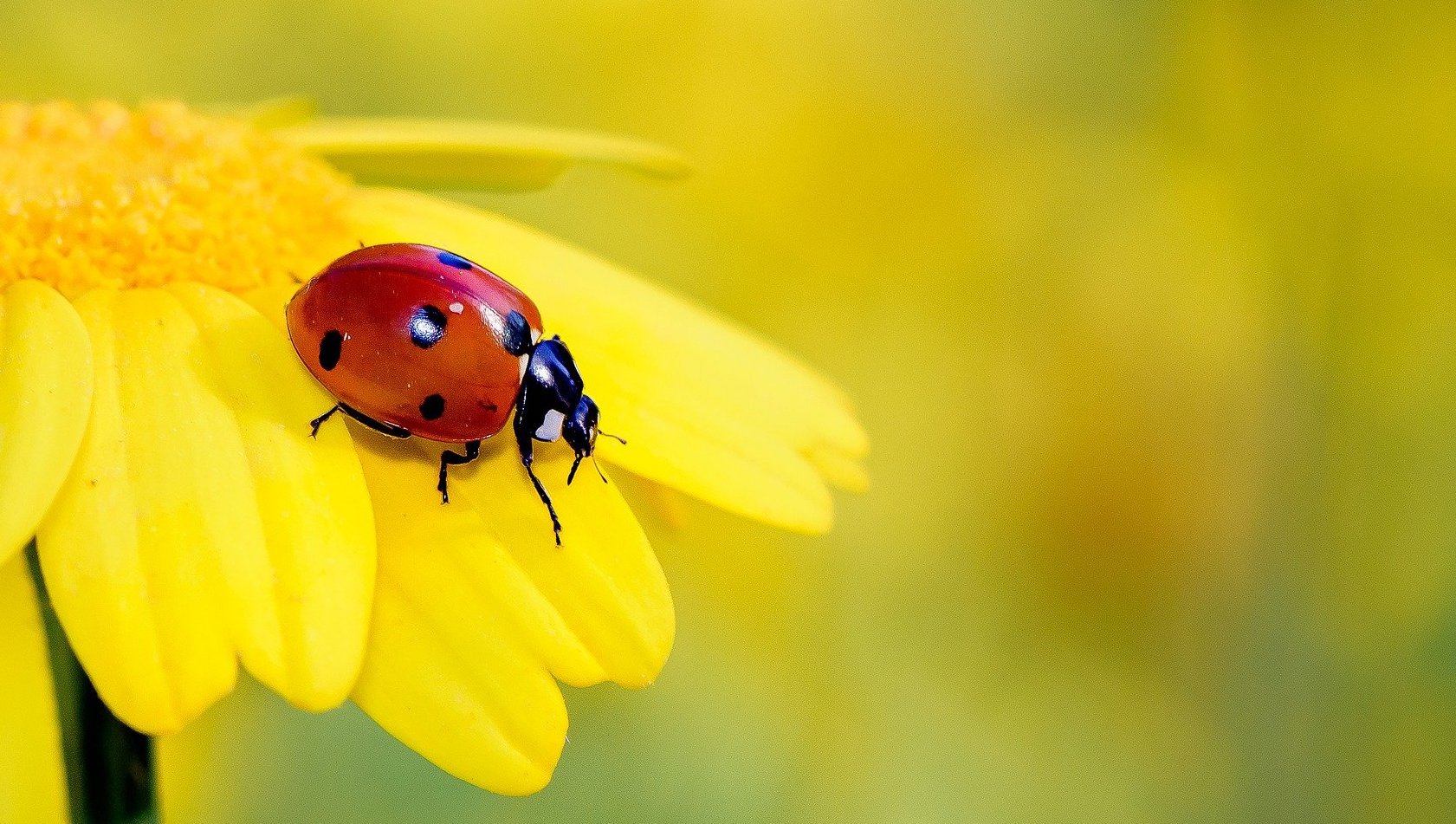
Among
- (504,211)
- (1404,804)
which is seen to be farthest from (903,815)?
(504,211)

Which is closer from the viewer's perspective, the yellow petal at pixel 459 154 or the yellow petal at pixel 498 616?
the yellow petal at pixel 498 616

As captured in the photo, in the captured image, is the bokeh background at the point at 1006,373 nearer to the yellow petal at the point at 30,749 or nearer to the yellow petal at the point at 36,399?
the yellow petal at the point at 30,749

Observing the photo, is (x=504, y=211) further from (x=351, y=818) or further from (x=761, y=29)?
(x=351, y=818)

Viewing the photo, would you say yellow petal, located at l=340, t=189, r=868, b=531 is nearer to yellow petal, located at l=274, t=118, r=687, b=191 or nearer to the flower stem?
yellow petal, located at l=274, t=118, r=687, b=191

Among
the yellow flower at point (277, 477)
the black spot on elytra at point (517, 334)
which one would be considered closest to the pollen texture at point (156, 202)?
the yellow flower at point (277, 477)

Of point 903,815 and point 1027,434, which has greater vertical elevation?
point 1027,434

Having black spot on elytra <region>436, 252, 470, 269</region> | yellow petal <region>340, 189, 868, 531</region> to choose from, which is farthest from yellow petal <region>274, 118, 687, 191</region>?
black spot on elytra <region>436, 252, 470, 269</region>

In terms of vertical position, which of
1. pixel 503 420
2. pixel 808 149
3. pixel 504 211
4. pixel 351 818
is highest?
pixel 503 420
